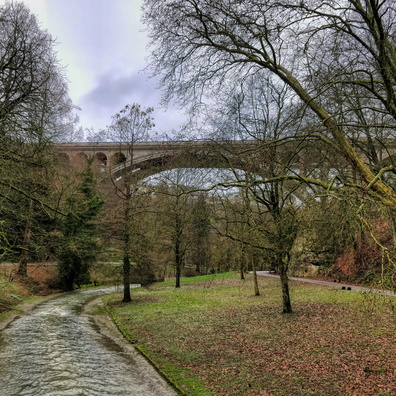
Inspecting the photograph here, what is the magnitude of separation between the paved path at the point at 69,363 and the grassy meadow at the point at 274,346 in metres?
0.61

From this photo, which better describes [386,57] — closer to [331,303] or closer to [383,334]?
[383,334]

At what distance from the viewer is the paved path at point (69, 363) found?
7.50 m

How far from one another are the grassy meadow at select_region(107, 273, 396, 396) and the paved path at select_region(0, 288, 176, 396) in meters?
0.61

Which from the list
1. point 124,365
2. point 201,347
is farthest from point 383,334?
point 124,365

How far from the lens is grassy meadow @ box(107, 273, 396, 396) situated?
679 cm

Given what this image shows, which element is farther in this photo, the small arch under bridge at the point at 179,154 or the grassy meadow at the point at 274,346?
the small arch under bridge at the point at 179,154

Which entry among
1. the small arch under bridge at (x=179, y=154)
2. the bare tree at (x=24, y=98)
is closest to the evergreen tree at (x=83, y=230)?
the small arch under bridge at (x=179, y=154)

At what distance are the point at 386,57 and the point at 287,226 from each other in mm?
6796

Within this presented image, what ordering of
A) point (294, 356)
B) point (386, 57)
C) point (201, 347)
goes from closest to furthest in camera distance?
point (386, 57), point (294, 356), point (201, 347)

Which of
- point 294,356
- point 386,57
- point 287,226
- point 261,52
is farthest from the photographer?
point 287,226

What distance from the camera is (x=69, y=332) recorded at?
1334 centimetres

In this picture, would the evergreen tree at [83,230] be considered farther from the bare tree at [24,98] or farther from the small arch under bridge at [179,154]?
the bare tree at [24,98]

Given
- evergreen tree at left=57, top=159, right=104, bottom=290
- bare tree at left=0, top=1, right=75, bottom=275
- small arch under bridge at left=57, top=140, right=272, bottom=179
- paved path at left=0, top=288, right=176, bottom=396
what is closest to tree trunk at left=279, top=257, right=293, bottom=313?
small arch under bridge at left=57, top=140, right=272, bottom=179

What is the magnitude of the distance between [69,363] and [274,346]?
5.66 meters
